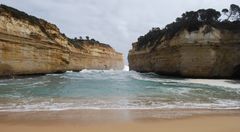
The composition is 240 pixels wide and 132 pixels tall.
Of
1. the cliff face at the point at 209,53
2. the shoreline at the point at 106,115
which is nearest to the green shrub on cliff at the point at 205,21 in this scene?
the cliff face at the point at 209,53

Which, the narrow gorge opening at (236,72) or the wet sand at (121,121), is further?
the narrow gorge opening at (236,72)

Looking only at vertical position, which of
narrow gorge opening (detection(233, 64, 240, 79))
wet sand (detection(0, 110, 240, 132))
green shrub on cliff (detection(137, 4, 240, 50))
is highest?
green shrub on cliff (detection(137, 4, 240, 50))

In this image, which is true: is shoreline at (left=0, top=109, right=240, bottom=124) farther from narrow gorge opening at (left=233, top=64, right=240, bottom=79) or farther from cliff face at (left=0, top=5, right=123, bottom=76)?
narrow gorge opening at (left=233, top=64, right=240, bottom=79)

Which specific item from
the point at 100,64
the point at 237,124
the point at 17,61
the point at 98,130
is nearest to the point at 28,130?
the point at 98,130

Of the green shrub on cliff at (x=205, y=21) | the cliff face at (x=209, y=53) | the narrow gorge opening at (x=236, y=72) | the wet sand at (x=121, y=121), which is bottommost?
the wet sand at (x=121, y=121)

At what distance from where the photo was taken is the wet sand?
256 inches

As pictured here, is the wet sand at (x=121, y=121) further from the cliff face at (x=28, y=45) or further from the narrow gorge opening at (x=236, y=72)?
the narrow gorge opening at (x=236, y=72)

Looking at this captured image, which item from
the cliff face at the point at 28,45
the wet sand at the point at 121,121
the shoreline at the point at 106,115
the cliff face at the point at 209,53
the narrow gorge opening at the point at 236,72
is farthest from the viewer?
the narrow gorge opening at the point at 236,72

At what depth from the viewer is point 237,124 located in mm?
7102

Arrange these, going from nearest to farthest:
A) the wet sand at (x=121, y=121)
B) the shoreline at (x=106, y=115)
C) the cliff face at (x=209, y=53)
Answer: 1. the wet sand at (x=121, y=121)
2. the shoreline at (x=106, y=115)
3. the cliff face at (x=209, y=53)

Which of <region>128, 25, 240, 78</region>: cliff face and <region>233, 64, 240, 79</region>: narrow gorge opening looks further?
<region>233, 64, 240, 79</region>: narrow gorge opening

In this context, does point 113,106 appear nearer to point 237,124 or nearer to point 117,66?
point 237,124

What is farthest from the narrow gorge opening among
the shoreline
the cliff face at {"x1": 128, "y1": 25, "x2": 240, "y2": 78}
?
the shoreline

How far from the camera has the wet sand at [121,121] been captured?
651 centimetres
